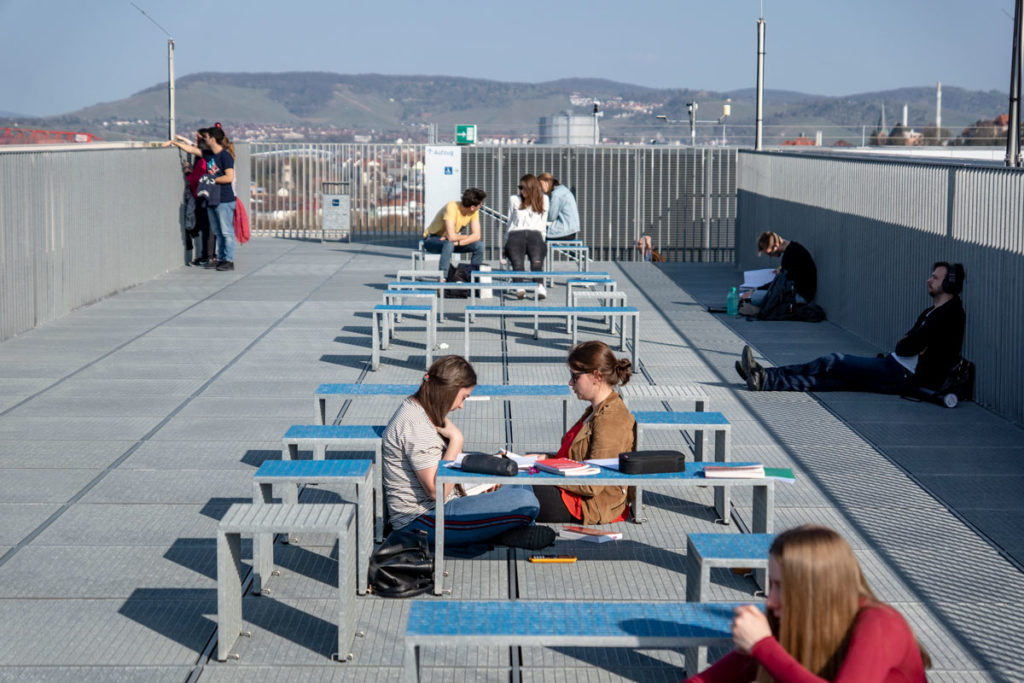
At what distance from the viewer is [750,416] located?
400 inches

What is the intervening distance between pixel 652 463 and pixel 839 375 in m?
5.20

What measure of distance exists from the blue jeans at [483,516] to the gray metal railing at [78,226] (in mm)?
8250

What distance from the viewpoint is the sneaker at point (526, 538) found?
6723 mm

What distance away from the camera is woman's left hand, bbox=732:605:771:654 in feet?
12.5

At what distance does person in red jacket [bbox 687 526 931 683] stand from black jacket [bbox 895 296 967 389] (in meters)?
7.02

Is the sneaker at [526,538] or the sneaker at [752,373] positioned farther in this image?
the sneaker at [752,373]

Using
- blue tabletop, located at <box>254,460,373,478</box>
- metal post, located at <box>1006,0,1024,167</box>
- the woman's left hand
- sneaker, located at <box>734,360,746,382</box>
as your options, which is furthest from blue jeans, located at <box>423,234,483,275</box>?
the woman's left hand

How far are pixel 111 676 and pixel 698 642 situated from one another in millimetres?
2354

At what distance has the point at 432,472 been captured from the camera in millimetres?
6422

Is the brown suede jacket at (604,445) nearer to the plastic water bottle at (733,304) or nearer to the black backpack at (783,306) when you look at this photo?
the black backpack at (783,306)

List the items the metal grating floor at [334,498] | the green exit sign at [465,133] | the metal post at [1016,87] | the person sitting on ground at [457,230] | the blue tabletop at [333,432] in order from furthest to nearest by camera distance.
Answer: the green exit sign at [465,133], the person sitting on ground at [457,230], the metal post at [1016,87], the blue tabletop at [333,432], the metal grating floor at [334,498]

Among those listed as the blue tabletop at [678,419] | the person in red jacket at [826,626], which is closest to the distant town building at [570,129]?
the blue tabletop at [678,419]

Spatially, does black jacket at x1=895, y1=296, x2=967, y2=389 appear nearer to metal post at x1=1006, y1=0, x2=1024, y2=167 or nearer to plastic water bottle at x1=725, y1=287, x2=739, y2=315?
metal post at x1=1006, y1=0, x2=1024, y2=167

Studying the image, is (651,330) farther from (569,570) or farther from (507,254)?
(569,570)
